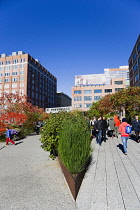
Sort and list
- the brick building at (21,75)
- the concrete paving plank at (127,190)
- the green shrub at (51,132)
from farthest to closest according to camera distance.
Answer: the brick building at (21,75) < the green shrub at (51,132) < the concrete paving plank at (127,190)

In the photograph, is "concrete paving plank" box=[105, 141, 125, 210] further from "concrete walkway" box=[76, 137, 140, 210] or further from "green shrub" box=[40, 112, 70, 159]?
"green shrub" box=[40, 112, 70, 159]

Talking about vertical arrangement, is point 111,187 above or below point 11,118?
below

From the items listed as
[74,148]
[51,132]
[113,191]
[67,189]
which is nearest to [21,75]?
[51,132]

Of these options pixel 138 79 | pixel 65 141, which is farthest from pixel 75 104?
pixel 65 141

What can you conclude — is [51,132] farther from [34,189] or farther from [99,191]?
[99,191]

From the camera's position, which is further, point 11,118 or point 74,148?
point 11,118

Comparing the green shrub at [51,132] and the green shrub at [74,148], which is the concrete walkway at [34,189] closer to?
the green shrub at [74,148]

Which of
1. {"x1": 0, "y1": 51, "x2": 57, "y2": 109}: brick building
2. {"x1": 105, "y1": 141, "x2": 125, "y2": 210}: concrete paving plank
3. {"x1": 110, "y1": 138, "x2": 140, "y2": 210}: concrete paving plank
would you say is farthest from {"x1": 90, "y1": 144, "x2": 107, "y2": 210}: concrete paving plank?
{"x1": 0, "y1": 51, "x2": 57, "y2": 109}: brick building

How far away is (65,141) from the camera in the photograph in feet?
13.8

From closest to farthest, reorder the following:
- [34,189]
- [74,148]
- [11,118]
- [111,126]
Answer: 1. [34,189]
2. [74,148]
3. [111,126]
4. [11,118]

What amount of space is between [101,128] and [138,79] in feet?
121

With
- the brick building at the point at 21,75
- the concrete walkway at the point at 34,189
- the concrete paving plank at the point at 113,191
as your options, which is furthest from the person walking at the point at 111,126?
the brick building at the point at 21,75

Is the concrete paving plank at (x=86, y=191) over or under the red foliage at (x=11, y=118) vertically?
under

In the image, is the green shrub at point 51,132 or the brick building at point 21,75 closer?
the green shrub at point 51,132
